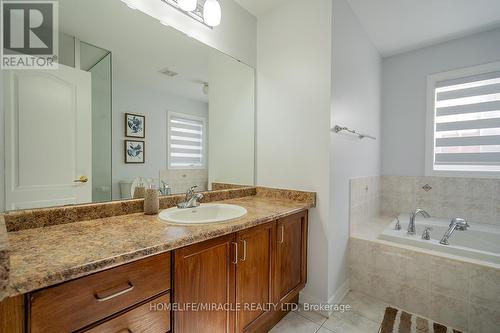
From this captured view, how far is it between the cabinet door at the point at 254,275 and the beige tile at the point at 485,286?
55.4 inches

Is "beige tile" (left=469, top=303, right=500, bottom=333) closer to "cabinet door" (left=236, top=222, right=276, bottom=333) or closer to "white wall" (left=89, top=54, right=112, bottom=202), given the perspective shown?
"cabinet door" (left=236, top=222, right=276, bottom=333)

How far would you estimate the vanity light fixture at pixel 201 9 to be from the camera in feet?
4.89

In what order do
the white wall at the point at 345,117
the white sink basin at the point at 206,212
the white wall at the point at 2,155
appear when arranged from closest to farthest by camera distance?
the white wall at the point at 2,155, the white sink basin at the point at 206,212, the white wall at the point at 345,117

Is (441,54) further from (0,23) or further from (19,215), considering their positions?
(19,215)

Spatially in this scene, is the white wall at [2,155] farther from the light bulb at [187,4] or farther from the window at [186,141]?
the light bulb at [187,4]

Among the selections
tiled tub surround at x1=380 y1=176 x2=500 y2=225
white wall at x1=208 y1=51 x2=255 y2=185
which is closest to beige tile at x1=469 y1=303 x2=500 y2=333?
tiled tub surround at x1=380 y1=176 x2=500 y2=225

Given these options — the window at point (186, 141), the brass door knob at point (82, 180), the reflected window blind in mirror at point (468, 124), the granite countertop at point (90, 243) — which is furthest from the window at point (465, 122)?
the brass door knob at point (82, 180)

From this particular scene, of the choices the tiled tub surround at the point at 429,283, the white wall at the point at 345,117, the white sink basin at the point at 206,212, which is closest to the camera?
the white sink basin at the point at 206,212

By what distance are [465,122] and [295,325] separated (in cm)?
274

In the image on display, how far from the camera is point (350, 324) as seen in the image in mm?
1665

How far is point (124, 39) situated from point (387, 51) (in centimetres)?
293

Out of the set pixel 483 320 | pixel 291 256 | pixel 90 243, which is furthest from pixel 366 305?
pixel 90 243

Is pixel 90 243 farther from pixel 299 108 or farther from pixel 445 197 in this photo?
pixel 445 197

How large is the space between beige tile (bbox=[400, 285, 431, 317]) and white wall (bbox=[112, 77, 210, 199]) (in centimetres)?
211
